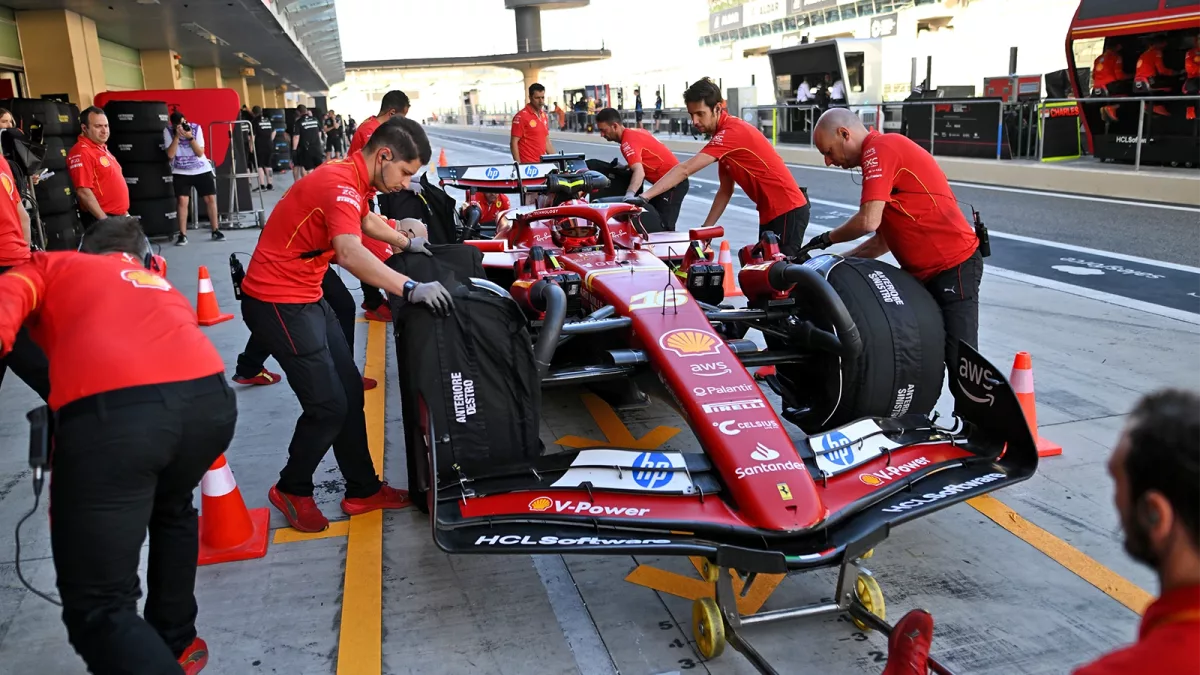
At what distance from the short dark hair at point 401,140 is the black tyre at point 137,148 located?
419 inches

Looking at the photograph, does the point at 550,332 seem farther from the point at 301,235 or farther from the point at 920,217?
the point at 920,217

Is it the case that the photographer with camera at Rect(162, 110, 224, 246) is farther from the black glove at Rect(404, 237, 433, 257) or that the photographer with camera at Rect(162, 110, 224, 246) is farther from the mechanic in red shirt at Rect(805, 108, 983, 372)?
the mechanic in red shirt at Rect(805, 108, 983, 372)

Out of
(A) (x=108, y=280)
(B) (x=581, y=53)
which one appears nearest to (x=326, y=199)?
(A) (x=108, y=280)

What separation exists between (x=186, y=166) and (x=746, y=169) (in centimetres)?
945

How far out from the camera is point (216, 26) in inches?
750

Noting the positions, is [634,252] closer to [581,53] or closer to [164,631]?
[164,631]

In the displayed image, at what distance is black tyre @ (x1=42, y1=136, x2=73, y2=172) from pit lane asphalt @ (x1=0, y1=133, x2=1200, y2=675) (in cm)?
711

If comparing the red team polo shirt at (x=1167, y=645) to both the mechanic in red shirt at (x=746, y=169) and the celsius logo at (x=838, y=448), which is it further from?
the mechanic in red shirt at (x=746, y=169)

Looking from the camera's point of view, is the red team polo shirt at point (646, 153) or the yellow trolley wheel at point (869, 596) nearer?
the yellow trolley wheel at point (869, 596)

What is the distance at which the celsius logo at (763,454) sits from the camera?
11.1 ft

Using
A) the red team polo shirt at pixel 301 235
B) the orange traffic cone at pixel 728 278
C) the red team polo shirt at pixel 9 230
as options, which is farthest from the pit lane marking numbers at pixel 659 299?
the orange traffic cone at pixel 728 278

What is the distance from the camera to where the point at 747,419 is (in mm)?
3617

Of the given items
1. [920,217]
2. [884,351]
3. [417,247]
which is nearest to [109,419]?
[417,247]

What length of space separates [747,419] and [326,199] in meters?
2.04
